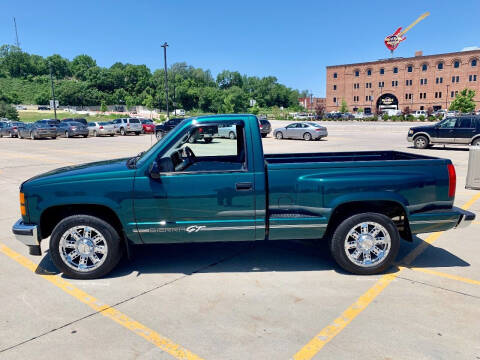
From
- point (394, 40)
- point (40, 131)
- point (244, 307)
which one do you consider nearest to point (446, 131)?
point (244, 307)

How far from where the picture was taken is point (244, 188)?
163 inches

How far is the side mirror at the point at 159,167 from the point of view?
4035 millimetres

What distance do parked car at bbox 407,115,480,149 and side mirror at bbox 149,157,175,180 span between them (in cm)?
1787

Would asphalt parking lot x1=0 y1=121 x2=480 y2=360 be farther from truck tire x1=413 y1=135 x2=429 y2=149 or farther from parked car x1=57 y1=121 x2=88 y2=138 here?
parked car x1=57 y1=121 x2=88 y2=138

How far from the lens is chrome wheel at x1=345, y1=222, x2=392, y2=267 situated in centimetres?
435

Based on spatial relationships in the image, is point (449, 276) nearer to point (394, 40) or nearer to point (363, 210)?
point (363, 210)

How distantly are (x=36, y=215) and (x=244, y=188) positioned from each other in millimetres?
2373

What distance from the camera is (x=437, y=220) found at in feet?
14.4

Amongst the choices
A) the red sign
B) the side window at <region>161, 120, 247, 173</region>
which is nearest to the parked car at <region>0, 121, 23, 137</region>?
the side window at <region>161, 120, 247, 173</region>

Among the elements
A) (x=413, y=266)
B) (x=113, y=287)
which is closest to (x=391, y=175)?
(x=413, y=266)

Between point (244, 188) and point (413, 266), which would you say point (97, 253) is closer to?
point (244, 188)

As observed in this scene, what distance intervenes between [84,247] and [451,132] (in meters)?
18.6

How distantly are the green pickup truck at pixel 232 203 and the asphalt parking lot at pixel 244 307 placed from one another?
1.46 feet

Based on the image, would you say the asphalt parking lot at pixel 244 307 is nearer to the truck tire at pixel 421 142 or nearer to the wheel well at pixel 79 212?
the wheel well at pixel 79 212
